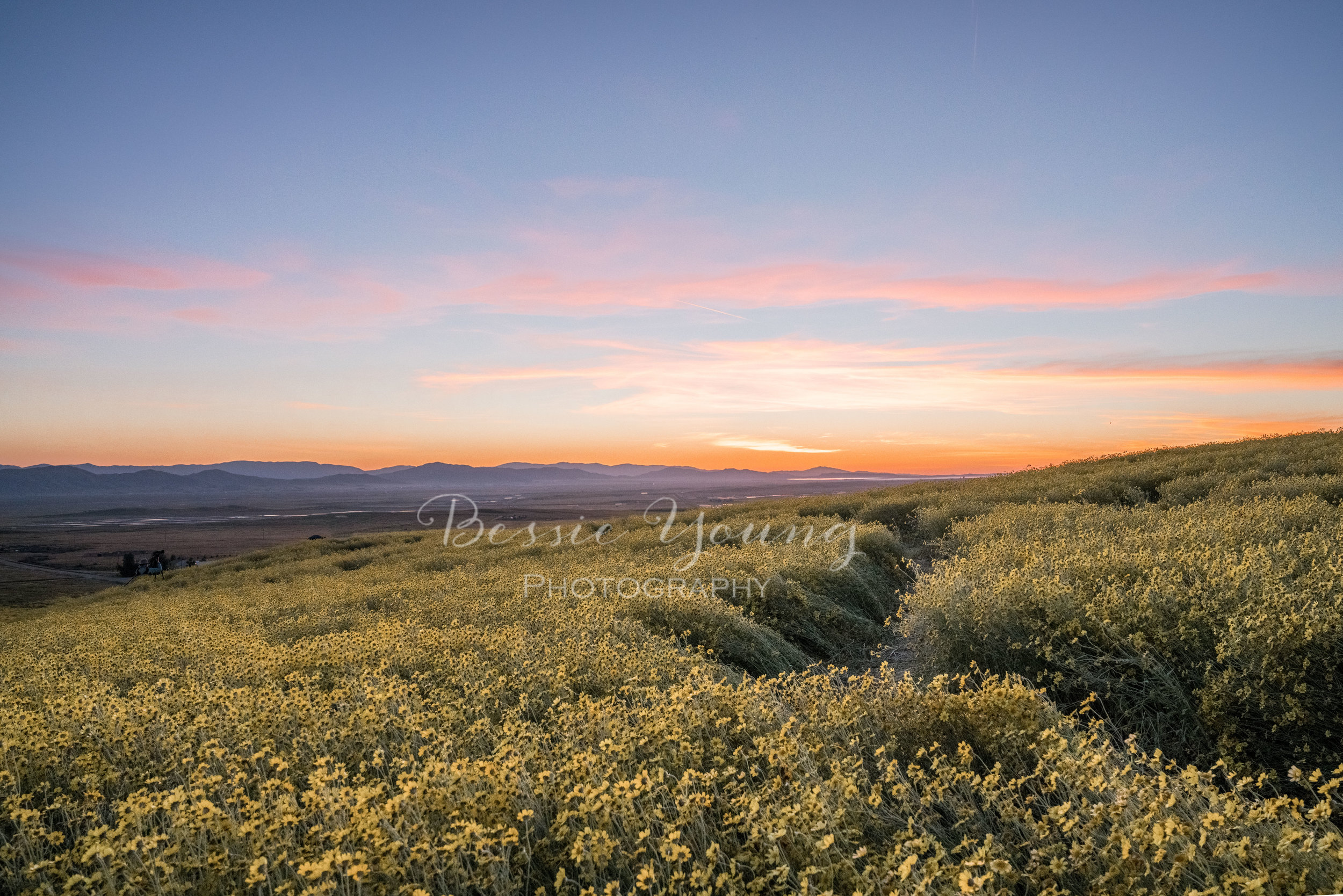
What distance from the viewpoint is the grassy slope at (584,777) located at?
9.04ft

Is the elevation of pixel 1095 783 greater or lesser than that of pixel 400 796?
greater

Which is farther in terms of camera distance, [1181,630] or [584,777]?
[1181,630]

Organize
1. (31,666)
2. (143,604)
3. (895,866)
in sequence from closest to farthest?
(895,866) → (31,666) → (143,604)

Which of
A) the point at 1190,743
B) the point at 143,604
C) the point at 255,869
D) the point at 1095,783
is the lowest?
the point at 143,604

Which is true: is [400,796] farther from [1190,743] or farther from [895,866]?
[1190,743]

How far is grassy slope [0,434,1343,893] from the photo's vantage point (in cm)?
275

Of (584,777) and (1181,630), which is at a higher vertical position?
(1181,630)

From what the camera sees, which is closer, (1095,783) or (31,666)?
(1095,783)

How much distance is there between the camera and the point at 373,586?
13578 millimetres

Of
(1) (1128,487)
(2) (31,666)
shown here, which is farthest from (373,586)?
(1) (1128,487)

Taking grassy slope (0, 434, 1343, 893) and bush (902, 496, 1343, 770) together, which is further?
bush (902, 496, 1343, 770)

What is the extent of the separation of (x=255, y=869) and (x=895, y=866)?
2.53 m

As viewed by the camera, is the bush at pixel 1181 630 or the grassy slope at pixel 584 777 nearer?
the grassy slope at pixel 584 777

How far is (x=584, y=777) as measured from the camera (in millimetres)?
3498
